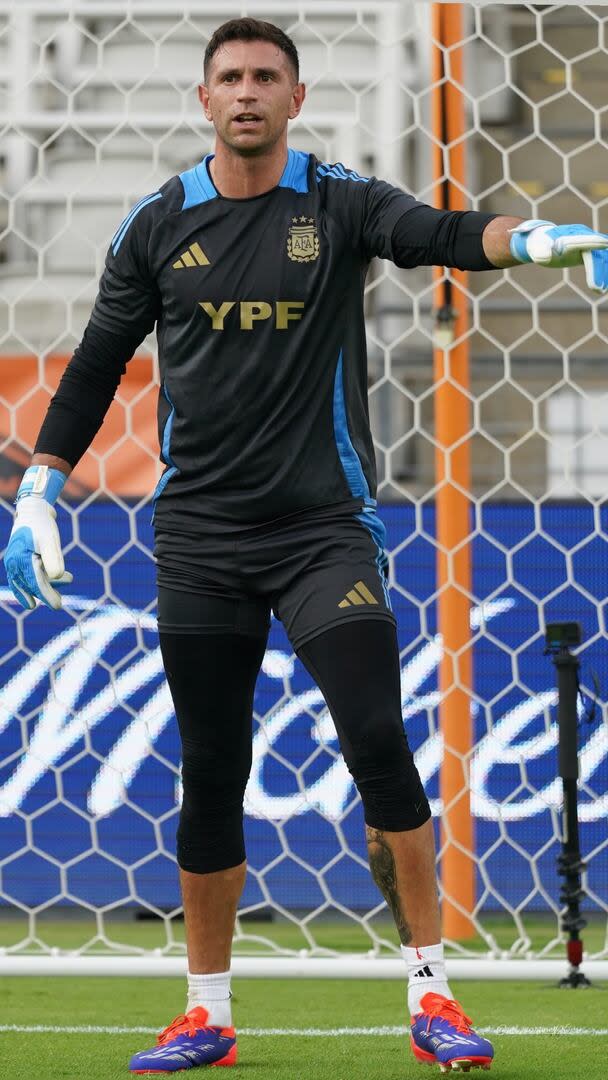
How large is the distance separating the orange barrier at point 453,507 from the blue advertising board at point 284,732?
1.15ft

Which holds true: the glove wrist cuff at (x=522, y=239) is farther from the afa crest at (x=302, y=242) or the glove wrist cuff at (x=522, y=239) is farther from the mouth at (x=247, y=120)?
the mouth at (x=247, y=120)

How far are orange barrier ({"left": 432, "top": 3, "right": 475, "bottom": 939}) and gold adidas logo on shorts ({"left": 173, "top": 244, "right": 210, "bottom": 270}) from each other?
1492 millimetres

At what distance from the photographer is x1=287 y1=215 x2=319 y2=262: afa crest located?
2295 millimetres

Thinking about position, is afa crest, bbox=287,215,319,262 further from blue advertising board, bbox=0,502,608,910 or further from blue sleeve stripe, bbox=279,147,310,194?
blue advertising board, bbox=0,502,608,910

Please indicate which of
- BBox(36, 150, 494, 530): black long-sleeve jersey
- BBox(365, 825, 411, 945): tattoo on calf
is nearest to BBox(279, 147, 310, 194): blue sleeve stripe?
BBox(36, 150, 494, 530): black long-sleeve jersey

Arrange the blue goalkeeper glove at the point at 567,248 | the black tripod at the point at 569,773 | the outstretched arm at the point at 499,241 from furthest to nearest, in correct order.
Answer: the black tripod at the point at 569,773
the outstretched arm at the point at 499,241
the blue goalkeeper glove at the point at 567,248

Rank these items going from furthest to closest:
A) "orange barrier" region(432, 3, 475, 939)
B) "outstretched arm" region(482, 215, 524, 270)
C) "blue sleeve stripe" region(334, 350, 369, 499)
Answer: "orange barrier" region(432, 3, 475, 939), "blue sleeve stripe" region(334, 350, 369, 499), "outstretched arm" region(482, 215, 524, 270)

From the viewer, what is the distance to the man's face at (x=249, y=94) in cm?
227

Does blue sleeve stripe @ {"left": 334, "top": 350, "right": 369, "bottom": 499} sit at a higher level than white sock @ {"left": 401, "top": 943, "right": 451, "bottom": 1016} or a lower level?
higher

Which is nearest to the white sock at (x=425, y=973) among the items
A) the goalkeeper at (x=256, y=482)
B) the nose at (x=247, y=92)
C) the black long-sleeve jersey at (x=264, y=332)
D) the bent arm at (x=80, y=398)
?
the goalkeeper at (x=256, y=482)

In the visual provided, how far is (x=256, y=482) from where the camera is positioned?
2295 millimetres

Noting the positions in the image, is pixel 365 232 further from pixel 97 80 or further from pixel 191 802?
pixel 97 80

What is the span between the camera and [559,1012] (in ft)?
9.85

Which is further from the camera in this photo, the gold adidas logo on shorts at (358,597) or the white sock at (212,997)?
the white sock at (212,997)
